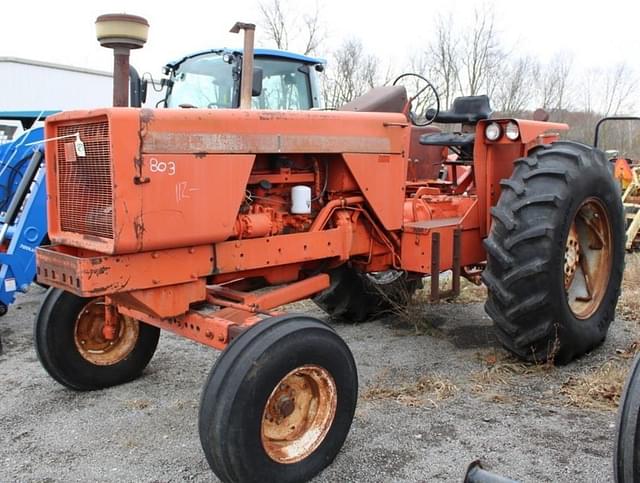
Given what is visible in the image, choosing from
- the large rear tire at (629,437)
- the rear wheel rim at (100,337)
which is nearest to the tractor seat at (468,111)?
the rear wheel rim at (100,337)

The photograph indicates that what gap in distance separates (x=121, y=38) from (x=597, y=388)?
10.4 ft

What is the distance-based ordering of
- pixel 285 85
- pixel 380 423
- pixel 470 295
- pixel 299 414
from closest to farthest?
pixel 299 414 < pixel 380 423 < pixel 470 295 < pixel 285 85

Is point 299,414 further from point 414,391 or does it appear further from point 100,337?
point 100,337

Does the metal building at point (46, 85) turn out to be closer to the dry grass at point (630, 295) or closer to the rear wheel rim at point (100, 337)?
the rear wheel rim at point (100, 337)

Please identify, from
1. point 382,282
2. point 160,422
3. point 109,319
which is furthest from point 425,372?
point 109,319

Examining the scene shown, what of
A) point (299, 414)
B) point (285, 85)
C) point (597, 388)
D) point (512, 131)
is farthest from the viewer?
point (285, 85)

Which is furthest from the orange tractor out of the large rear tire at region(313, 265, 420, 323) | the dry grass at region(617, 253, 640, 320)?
the dry grass at region(617, 253, 640, 320)

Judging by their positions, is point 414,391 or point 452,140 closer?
point 414,391

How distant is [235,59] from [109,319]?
9.45ft

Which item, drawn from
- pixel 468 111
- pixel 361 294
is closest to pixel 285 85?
pixel 468 111

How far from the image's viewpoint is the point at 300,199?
3.66 m

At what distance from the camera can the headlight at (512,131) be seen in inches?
174

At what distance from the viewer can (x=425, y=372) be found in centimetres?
428

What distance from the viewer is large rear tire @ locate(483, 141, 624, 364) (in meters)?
3.88
